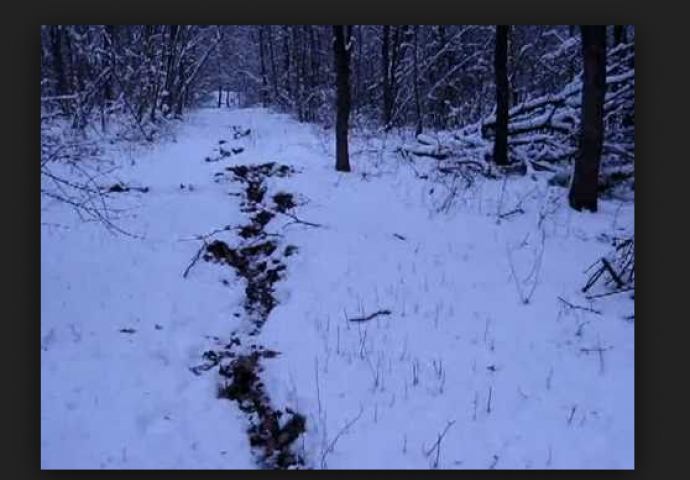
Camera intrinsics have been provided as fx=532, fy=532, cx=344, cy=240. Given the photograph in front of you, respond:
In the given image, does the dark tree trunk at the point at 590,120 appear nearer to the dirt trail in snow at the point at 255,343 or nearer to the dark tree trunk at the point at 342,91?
the dark tree trunk at the point at 342,91

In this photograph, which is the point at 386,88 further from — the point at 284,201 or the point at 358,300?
the point at 358,300

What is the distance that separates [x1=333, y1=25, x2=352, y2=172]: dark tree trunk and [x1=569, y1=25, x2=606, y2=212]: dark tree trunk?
4.65 m

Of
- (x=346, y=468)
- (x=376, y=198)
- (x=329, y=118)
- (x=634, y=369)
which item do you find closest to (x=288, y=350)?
(x=346, y=468)

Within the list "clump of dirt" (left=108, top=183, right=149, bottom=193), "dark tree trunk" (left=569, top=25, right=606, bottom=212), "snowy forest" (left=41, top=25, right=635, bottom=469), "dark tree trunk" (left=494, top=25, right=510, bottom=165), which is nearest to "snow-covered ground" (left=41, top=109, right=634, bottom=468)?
"snowy forest" (left=41, top=25, right=635, bottom=469)

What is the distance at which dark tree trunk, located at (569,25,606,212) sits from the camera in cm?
809

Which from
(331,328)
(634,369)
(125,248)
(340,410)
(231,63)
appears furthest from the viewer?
(231,63)

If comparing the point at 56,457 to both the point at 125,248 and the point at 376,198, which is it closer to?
the point at 125,248

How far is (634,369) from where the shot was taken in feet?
15.1

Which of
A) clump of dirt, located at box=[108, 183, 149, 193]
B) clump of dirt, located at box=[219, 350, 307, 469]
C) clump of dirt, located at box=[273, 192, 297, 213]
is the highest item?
clump of dirt, located at box=[108, 183, 149, 193]

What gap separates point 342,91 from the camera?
1127 cm

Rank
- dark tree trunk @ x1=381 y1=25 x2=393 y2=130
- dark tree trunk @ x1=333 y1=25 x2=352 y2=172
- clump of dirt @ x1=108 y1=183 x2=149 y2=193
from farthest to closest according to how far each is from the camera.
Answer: dark tree trunk @ x1=381 y1=25 x2=393 y2=130 < dark tree trunk @ x1=333 y1=25 x2=352 y2=172 < clump of dirt @ x1=108 y1=183 x2=149 y2=193

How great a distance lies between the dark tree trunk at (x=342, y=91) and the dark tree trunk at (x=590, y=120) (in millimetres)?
4653

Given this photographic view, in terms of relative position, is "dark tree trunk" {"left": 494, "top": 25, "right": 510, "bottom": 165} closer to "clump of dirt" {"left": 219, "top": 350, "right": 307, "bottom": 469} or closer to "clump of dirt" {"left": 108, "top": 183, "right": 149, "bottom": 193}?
"clump of dirt" {"left": 108, "top": 183, "right": 149, "bottom": 193}

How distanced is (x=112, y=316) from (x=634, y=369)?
5163 mm
